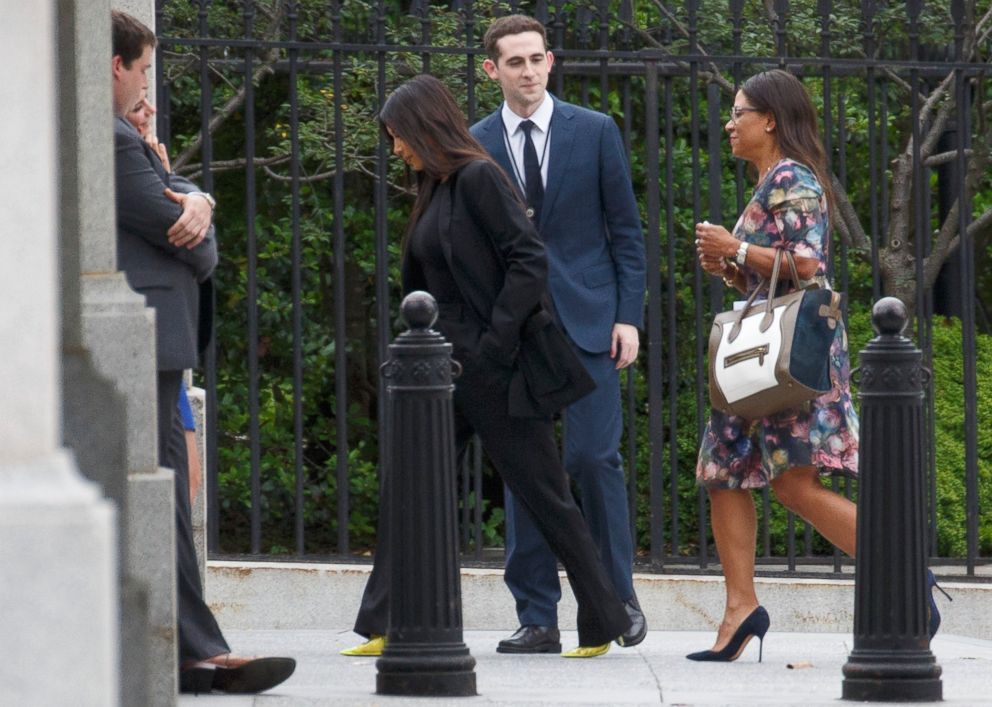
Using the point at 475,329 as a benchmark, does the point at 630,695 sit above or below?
below

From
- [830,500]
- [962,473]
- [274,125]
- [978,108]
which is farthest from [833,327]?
[274,125]

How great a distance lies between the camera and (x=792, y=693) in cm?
546

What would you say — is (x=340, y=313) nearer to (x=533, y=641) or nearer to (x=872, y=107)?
(x=533, y=641)

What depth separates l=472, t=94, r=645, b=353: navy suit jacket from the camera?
6.35m

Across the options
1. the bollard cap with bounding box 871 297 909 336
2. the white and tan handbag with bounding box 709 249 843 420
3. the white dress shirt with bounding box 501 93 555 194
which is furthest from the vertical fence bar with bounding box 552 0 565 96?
the bollard cap with bounding box 871 297 909 336

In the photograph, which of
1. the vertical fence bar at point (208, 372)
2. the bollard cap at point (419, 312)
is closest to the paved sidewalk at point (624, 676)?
the vertical fence bar at point (208, 372)

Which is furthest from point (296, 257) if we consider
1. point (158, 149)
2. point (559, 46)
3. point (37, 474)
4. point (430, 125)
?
point (37, 474)

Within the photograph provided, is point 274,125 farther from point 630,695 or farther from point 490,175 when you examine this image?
point 630,695

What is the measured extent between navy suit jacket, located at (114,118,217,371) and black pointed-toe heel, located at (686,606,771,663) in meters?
1.92

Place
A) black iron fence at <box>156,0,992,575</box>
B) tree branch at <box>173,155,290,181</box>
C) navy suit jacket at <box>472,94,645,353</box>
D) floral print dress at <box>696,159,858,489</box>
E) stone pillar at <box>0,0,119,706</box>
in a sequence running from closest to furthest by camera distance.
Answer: stone pillar at <box>0,0,119,706</box>, floral print dress at <box>696,159,858,489</box>, navy suit jacket at <box>472,94,645,353</box>, black iron fence at <box>156,0,992,575</box>, tree branch at <box>173,155,290,181</box>

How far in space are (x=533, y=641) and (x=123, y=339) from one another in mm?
2310

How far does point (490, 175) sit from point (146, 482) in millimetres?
1832

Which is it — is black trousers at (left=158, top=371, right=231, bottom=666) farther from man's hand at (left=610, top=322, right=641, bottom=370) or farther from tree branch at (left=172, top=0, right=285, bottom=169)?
tree branch at (left=172, top=0, right=285, bottom=169)

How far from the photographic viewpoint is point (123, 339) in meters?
4.34
